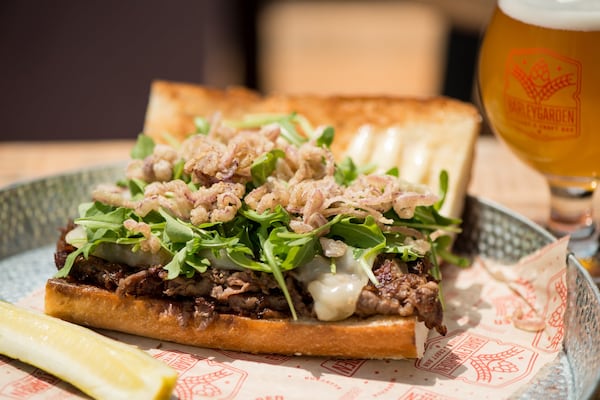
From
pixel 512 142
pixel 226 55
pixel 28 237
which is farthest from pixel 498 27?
pixel 226 55

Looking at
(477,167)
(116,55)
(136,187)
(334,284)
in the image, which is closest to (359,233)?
(334,284)

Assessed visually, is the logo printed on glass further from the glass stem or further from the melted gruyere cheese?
the melted gruyere cheese

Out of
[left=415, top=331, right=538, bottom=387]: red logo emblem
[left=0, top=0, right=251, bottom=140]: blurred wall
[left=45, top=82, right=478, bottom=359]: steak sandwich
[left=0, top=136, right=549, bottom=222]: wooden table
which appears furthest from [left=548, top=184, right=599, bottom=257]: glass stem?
[left=0, top=0, right=251, bottom=140]: blurred wall

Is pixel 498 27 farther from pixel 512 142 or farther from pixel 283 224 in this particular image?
pixel 283 224

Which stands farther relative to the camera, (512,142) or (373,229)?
(512,142)

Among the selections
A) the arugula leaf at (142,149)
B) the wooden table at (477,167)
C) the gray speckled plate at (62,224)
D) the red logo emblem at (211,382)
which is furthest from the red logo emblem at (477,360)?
the arugula leaf at (142,149)

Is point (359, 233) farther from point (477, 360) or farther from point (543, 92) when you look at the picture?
point (543, 92)
